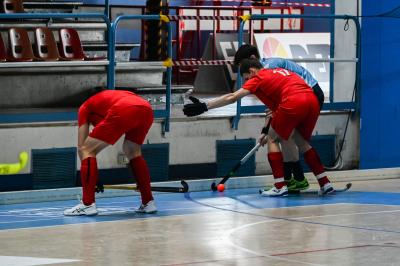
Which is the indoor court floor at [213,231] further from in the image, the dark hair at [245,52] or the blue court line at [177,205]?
the dark hair at [245,52]

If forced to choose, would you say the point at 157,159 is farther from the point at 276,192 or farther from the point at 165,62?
the point at 276,192

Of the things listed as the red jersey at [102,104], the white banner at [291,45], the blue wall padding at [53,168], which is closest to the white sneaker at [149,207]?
the red jersey at [102,104]

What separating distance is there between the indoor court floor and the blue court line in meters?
0.01

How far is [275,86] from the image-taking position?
13539 millimetres

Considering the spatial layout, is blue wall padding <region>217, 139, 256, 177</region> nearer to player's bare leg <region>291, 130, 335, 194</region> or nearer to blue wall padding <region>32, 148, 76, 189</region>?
player's bare leg <region>291, 130, 335, 194</region>

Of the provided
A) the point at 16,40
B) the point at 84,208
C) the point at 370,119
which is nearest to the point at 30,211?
the point at 84,208

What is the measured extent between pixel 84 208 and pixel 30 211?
0.98 meters

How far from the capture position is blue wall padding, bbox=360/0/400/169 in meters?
16.1

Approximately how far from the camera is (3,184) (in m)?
13.7

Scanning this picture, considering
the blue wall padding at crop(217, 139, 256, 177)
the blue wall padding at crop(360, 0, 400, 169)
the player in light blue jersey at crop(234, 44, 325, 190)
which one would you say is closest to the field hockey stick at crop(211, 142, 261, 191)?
the player in light blue jersey at crop(234, 44, 325, 190)

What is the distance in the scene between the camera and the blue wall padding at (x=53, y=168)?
45.6 ft

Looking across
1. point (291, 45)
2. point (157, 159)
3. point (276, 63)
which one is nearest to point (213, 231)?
point (276, 63)

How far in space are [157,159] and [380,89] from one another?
3703mm

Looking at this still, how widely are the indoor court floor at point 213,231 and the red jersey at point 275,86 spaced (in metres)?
1.30
